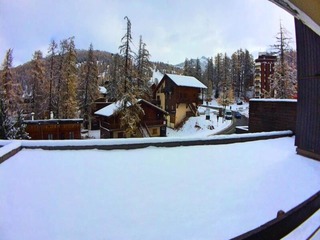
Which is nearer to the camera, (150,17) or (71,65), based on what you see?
(150,17)

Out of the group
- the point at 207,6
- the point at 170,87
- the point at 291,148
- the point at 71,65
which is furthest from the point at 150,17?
the point at 170,87

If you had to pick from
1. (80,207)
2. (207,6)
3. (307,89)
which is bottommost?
(80,207)

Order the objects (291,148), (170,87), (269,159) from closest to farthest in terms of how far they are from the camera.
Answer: (269,159) → (291,148) → (170,87)

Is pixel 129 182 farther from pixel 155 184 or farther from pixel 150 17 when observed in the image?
pixel 150 17

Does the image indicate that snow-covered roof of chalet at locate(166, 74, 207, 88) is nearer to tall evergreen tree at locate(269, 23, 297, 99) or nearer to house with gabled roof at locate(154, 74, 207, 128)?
house with gabled roof at locate(154, 74, 207, 128)

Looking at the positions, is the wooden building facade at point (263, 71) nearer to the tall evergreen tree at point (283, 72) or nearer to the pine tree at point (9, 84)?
the tall evergreen tree at point (283, 72)

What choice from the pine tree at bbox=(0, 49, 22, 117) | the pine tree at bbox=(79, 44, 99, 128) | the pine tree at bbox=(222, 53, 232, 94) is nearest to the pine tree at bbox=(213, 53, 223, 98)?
the pine tree at bbox=(222, 53, 232, 94)

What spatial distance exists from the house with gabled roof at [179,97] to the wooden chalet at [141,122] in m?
7.96

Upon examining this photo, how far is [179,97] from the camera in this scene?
113ft

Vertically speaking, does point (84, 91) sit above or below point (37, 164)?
above

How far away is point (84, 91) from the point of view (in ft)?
102

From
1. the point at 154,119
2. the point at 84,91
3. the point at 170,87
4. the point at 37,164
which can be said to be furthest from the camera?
the point at 170,87

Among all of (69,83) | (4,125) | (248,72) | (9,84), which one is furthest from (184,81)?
(248,72)

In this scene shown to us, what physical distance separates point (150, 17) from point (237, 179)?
4.69 meters
